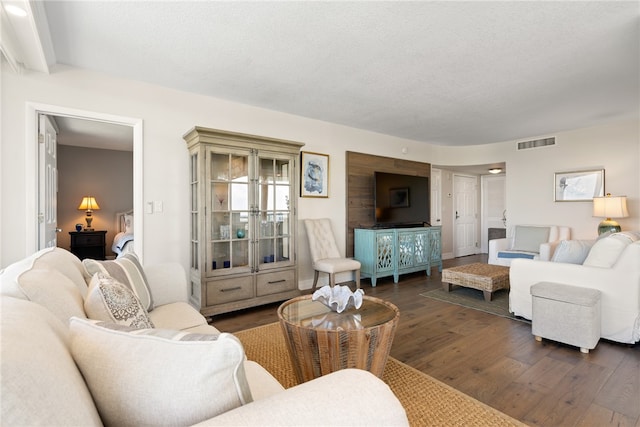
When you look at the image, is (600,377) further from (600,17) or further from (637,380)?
(600,17)

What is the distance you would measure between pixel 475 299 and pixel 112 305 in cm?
376

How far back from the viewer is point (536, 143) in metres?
5.46

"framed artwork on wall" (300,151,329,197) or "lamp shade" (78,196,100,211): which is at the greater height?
"framed artwork on wall" (300,151,329,197)

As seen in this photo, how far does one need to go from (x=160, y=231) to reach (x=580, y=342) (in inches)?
A: 151

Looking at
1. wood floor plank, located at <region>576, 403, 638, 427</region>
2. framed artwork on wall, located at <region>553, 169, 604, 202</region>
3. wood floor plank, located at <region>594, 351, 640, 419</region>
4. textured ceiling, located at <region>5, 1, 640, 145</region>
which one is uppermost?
textured ceiling, located at <region>5, 1, 640, 145</region>

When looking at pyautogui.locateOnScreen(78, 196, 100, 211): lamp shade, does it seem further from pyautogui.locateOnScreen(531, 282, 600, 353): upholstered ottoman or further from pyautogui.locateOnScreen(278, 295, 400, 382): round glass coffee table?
pyautogui.locateOnScreen(531, 282, 600, 353): upholstered ottoman

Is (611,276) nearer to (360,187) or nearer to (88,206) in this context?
(360,187)

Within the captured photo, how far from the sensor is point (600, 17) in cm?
210

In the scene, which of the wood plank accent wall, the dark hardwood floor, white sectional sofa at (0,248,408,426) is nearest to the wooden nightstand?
the dark hardwood floor

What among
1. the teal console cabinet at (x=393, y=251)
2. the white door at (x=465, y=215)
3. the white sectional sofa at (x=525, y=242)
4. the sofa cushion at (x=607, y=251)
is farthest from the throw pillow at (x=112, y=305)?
the white door at (x=465, y=215)

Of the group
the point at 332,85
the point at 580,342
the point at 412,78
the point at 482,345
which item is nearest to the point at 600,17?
the point at 412,78

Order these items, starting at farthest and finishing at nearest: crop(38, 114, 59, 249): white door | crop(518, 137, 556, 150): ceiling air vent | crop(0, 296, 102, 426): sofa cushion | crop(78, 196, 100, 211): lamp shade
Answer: crop(78, 196, 100, 211): lamp shade, crop(518, 137, 556, 150): ceiling air vent, crop(38, 114, 59, 249): white door, crop(0, 296, 102, 426): sofa cushion

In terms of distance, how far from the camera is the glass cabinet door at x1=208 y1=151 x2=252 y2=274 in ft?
10.7

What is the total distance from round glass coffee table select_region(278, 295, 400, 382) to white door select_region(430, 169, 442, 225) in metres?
5.07
